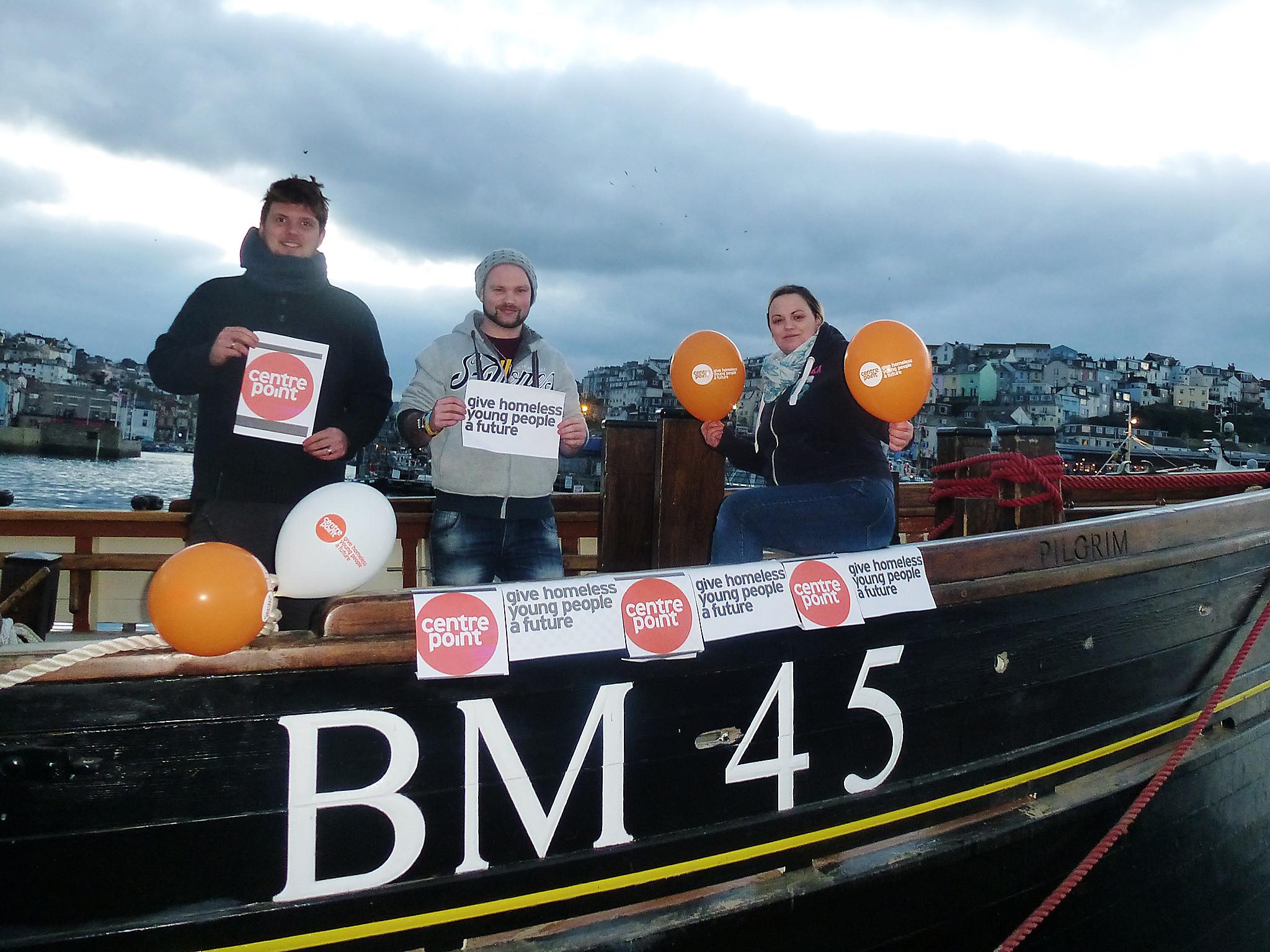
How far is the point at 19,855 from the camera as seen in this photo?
1.48 metres

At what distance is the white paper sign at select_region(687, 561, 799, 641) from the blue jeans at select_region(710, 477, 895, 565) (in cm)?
54

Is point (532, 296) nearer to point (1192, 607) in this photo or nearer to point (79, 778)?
point (79, 778)

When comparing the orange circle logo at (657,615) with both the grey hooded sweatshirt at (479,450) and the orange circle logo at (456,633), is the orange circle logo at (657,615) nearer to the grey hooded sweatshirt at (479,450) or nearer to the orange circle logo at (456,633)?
the orange circle logo at (456,633)

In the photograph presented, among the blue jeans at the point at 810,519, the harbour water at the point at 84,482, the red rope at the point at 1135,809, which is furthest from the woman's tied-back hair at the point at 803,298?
the harbour water at the point at 84,482

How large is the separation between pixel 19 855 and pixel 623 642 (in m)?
1.26

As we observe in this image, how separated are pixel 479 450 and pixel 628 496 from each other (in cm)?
122

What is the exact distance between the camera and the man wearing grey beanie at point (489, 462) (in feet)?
9.81

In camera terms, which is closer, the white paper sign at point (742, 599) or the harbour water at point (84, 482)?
the white paper sign at point (742, 599)

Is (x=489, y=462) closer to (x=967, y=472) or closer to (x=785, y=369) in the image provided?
(x=785, y=369)

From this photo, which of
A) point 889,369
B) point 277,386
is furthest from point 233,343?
point 889,369

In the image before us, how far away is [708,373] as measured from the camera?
3.25 metres

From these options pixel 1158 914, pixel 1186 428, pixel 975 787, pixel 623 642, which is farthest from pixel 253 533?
pixel 1186 428

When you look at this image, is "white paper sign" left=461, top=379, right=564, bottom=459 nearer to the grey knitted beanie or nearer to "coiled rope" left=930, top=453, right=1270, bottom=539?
the grey knitted beanie

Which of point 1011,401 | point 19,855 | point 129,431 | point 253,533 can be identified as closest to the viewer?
point 19,855
